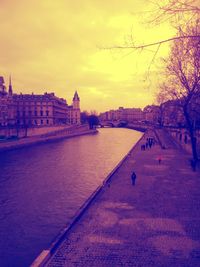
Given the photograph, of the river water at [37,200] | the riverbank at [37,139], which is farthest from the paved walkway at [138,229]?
the riverbank at [37,139]

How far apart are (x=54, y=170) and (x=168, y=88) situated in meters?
19.6

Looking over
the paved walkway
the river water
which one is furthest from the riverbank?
the paved walkway

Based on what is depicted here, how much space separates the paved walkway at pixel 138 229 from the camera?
1020 centimetres

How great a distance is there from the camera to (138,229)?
42.1ft

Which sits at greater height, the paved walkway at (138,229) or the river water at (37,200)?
the paved walkway at (138,229)

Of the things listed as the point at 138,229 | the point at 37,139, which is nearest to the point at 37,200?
the point at 138,229

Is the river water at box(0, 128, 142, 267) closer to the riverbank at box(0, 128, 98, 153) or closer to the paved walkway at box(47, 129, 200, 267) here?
the paved walkway at box(47, 129, 200, 267)

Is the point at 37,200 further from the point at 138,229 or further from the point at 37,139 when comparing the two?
the point at 37,139

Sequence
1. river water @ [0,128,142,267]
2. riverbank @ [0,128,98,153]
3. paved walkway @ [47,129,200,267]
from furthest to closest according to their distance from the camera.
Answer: riverbank @ [0,128,98,153] < river water @ [0,128,142,267] < paved walkway @ [47,129,200,267]

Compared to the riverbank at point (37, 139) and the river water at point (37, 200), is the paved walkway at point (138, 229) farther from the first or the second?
the riverbank at point (37, 139)

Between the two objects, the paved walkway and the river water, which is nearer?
the paved walkway

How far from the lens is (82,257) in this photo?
1029 centimetres

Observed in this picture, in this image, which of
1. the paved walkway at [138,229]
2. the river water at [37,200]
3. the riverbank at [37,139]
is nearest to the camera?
the paved walkway at [138,229]

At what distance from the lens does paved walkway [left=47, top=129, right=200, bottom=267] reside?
10195mm
